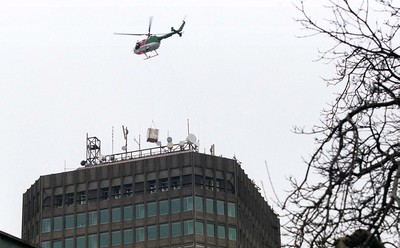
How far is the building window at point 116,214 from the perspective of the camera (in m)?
137

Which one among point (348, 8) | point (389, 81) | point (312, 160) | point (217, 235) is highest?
point (217, 235)

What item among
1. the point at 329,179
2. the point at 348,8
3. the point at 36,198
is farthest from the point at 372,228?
the point at 36,198

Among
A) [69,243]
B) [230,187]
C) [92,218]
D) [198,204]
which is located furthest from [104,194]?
[230,187]

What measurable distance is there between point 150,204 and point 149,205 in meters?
0.22

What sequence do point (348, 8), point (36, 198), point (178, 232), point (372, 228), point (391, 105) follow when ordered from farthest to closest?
point (36, 198), point (178, 232), point (348, 8), point (391, 105), point (372, 228)

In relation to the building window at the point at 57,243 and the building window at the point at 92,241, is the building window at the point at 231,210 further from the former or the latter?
the building window at the point at 57,243

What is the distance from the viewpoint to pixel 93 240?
448 feet

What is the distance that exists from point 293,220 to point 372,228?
2.92 ft

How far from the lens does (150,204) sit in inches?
5359

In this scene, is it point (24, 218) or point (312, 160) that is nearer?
point (312, 160)

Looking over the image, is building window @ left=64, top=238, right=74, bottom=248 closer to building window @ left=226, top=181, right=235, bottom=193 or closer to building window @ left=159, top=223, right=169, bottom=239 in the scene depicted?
building window @ left=159, top=223, right=169, bottom=239

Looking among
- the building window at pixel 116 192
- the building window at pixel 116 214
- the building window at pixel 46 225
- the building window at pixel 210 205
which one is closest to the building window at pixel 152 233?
the building window at pixel 116 214

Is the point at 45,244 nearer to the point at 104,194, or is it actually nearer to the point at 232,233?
the point at 104,194

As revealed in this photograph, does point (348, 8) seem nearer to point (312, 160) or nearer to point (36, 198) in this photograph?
point (312, 160)
